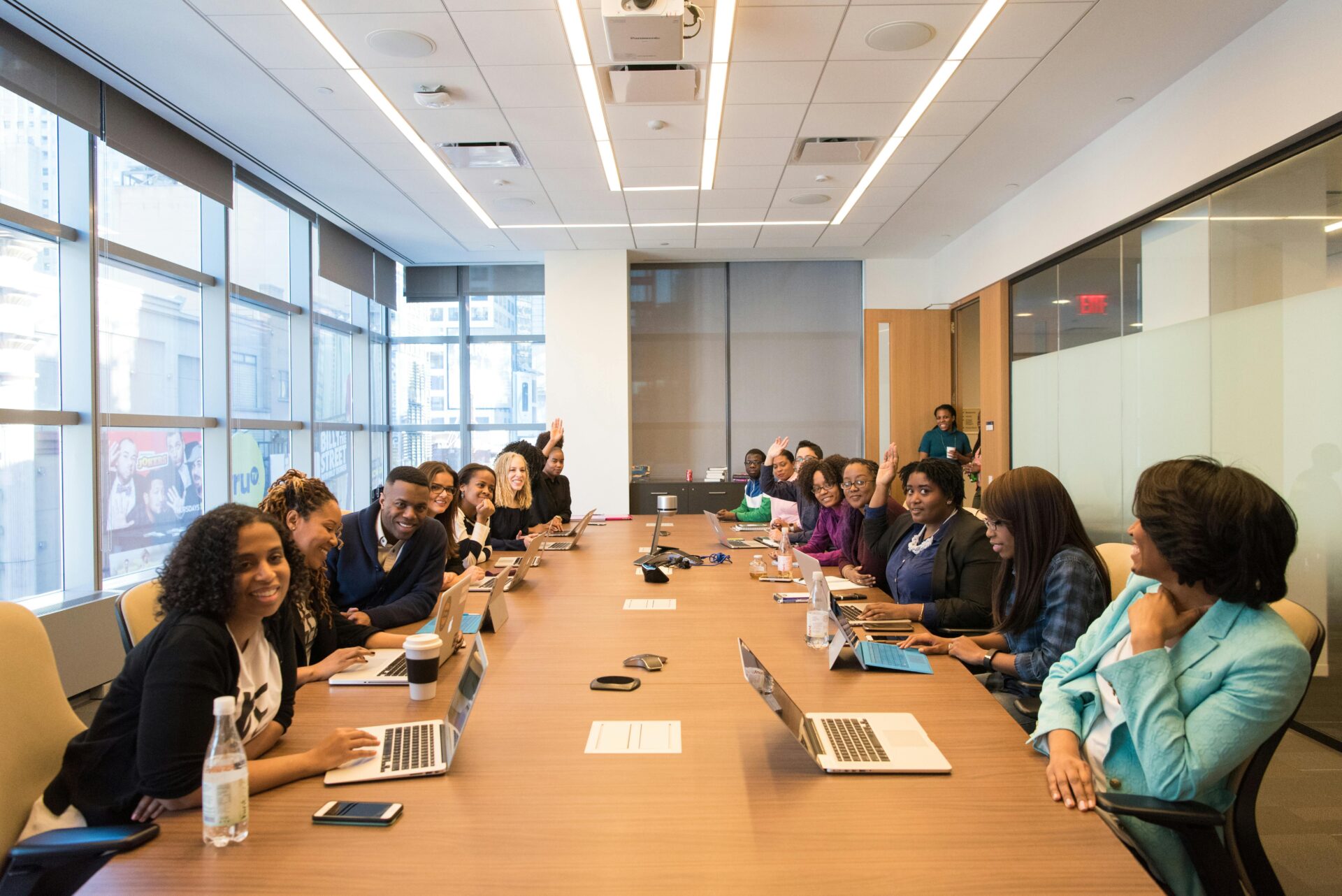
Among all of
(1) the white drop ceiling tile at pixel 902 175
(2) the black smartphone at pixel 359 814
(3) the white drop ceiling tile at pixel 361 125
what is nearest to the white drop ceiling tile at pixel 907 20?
(1) the white drop ceiling tile at pixel 902 175

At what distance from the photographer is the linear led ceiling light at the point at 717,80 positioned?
12.3 feet

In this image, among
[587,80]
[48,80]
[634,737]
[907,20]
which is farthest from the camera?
[587,80]

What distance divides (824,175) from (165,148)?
4.56 meters

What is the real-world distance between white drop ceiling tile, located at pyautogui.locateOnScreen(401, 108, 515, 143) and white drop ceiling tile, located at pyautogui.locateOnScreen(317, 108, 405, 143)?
14 centimetres

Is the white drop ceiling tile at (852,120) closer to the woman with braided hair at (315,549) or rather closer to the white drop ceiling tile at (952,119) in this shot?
the white drop ceiling tile at (952,119)

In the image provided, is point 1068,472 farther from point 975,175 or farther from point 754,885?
point 754,885

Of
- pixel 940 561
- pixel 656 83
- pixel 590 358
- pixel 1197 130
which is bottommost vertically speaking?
pixel 940 561

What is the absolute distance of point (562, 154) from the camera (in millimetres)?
5742

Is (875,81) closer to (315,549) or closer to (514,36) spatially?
(514,36)

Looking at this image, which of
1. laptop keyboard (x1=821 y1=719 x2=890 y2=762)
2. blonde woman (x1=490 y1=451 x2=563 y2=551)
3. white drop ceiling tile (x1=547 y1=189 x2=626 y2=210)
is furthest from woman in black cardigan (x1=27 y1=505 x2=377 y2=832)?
white drop ceiling tile (x1=547 y1=189 x2=626 y2=210)

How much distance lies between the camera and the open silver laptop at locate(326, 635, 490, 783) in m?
1.58

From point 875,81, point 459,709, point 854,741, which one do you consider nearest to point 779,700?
point 854,741

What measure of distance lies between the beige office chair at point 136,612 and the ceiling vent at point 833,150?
15.5 feet

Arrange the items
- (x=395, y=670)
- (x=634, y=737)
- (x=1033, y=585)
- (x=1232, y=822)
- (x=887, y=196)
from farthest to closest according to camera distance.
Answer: (x=887, y=196) → (x=1033, y=585) → (x=395, y=670) → (x=634, y=737) → (x=1232, y=822)
